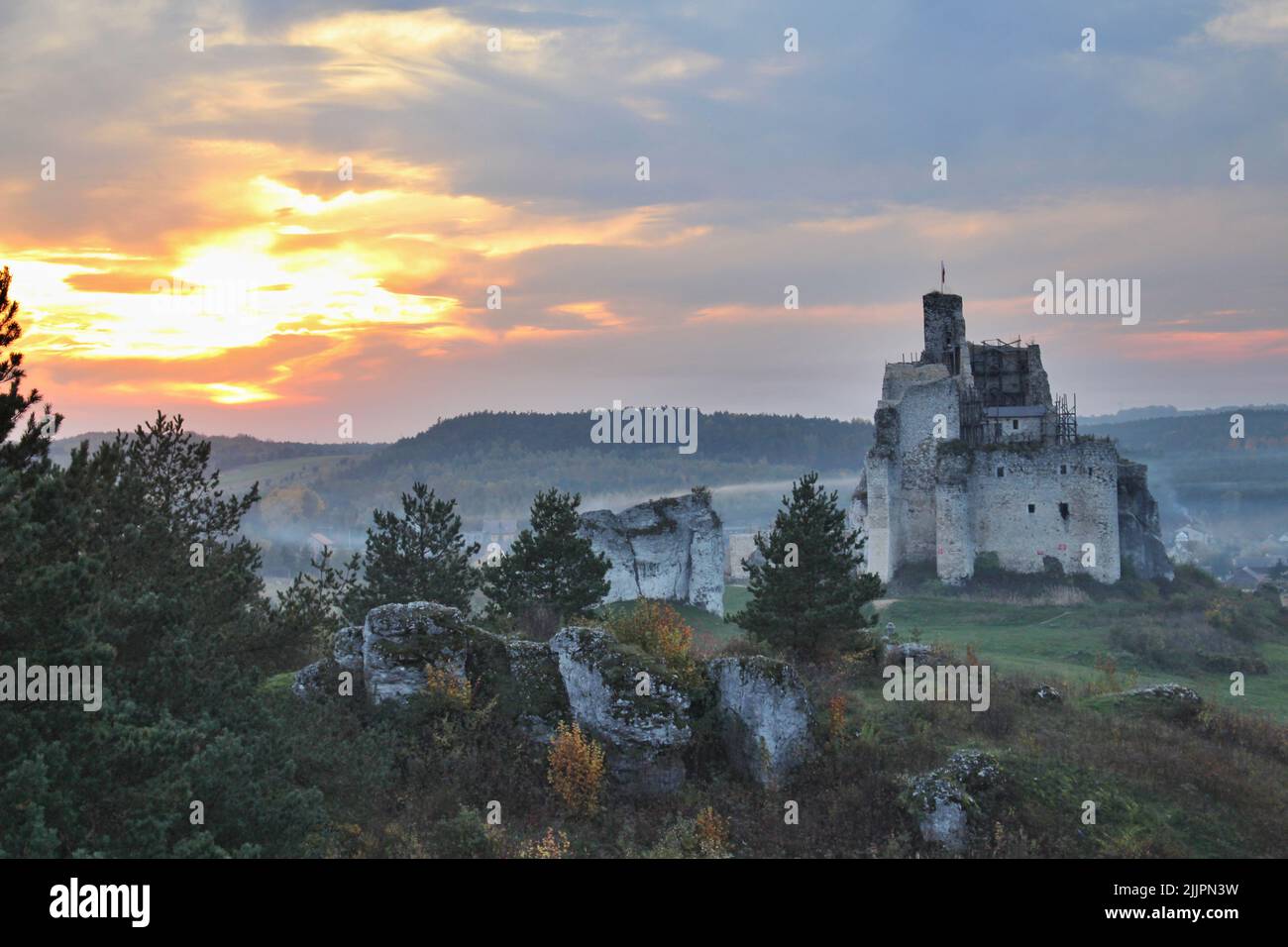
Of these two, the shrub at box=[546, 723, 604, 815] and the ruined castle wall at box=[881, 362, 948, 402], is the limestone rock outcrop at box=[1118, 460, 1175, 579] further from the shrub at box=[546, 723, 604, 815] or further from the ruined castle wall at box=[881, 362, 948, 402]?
the shrub at box=[546, 723, 604, 815]

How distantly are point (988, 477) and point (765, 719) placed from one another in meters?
35.7

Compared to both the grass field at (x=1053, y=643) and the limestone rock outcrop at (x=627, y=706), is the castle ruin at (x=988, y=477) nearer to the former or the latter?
the grass field at (x=1053, y=643)

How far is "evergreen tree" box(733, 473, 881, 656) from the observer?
27375 millimetres

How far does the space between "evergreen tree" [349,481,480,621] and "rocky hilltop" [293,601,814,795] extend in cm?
765

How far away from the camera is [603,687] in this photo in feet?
68.1

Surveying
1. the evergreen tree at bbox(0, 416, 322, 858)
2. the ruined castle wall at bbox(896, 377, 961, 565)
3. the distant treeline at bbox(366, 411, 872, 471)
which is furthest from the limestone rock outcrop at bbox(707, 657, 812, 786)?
the distant treeline at bbox(366, 411, 872, 471)

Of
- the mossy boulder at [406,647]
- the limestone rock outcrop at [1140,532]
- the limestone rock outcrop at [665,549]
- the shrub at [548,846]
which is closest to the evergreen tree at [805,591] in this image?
the mossy boulder at [406,647]

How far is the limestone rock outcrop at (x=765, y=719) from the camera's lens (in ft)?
67.3

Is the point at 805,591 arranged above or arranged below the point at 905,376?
below

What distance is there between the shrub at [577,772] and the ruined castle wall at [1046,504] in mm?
37609

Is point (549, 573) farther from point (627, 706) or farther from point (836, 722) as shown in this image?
point (836, 722)

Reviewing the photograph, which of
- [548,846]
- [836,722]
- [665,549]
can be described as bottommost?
[548,846]

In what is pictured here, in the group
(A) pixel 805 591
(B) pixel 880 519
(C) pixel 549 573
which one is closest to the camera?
(A) pixel 805 591

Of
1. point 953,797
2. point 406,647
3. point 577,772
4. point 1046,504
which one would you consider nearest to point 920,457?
point 1046,504
